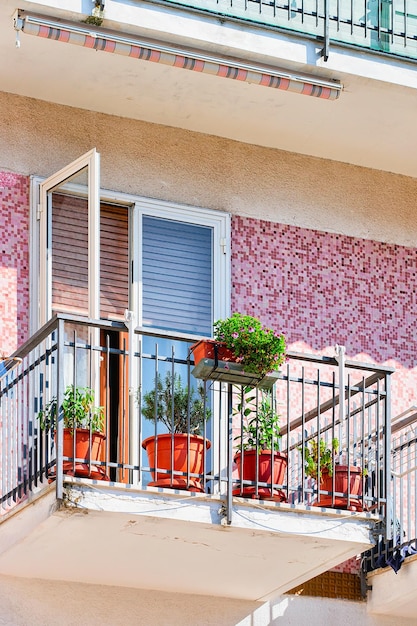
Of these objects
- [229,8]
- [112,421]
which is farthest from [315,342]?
[229,8]

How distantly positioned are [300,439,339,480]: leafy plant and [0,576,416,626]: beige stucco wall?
1414 millimetres

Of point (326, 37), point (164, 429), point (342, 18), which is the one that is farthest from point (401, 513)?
point (342, 18)

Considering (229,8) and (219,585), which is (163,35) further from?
(219,585)

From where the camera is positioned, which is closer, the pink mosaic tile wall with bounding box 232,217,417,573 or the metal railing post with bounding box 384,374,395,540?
the metal railing post with bounding box 384,374,395,540

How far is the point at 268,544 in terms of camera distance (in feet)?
36.0

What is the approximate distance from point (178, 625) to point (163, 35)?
4.35 metres

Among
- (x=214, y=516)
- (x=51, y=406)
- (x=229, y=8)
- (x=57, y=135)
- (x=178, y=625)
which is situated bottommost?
(x=178, y=625)

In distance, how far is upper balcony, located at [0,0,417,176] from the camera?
38.4 ft

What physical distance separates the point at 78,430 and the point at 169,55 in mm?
3047

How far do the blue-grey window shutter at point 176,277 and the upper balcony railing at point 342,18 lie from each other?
1793 millimetres

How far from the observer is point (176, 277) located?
12.8 metres

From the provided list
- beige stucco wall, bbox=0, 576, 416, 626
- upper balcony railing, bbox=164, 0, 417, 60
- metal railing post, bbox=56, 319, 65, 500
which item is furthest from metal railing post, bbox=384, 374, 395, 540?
upper balcony railing, bbox=164, 0, 417, 60

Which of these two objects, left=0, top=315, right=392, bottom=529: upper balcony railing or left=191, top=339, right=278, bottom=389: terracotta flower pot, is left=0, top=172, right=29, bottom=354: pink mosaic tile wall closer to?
left=0, top=315, right=392, bottom=529: upper balcony railing

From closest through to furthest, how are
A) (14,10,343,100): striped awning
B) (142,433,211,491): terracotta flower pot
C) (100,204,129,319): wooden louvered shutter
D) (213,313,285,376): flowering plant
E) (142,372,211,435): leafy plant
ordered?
1. (142,433,211,491): terracotta flower pot
2. (213,313,285,376): flowering plant
3. (142,372,211,435): leafy plant
4. (14,10,343,100): striped awning
5. (100,204,129,319): wooden louvered shutter
